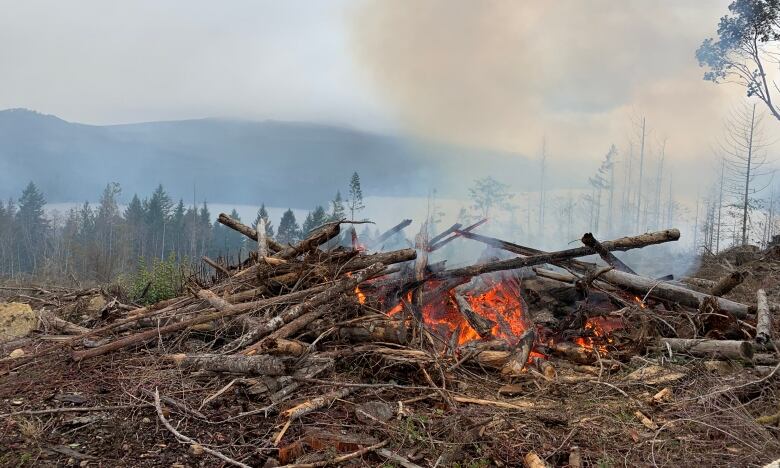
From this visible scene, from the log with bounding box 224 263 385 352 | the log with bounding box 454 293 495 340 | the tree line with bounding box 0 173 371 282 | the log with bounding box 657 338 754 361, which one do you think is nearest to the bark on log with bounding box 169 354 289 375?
the log with bounding box 224 263 385 352

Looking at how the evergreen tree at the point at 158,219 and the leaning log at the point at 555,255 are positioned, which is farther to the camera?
the evergreen tree at the point at 158,219

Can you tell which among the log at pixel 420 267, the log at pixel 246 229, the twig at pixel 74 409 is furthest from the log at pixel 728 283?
the twig at pixel 74 409

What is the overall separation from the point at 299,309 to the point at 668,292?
6272mm

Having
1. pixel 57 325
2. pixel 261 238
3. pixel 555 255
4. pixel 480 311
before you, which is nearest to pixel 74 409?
pixel 57 325

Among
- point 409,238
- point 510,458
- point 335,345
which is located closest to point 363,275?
point 335,345

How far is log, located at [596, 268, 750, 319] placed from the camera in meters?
7.16

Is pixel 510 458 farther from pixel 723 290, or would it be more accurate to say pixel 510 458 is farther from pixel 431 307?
pixel 723 290

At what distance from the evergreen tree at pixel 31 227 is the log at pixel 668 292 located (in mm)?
59324

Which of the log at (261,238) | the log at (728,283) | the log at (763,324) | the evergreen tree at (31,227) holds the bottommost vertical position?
the evergreen tree at (31,227)

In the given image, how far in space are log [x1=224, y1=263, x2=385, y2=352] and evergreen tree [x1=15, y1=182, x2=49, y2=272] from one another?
2260 inches

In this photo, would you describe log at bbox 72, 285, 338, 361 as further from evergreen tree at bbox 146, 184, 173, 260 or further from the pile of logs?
evergreen tree at bbox 146, 184, 173, 260

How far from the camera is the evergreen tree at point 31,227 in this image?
174 ft

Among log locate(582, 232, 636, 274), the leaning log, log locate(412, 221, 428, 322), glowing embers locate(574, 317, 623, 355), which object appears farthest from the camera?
the leaning log

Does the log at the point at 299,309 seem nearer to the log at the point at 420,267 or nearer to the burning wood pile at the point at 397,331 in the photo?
the burning wood pile at the point at 397,331
